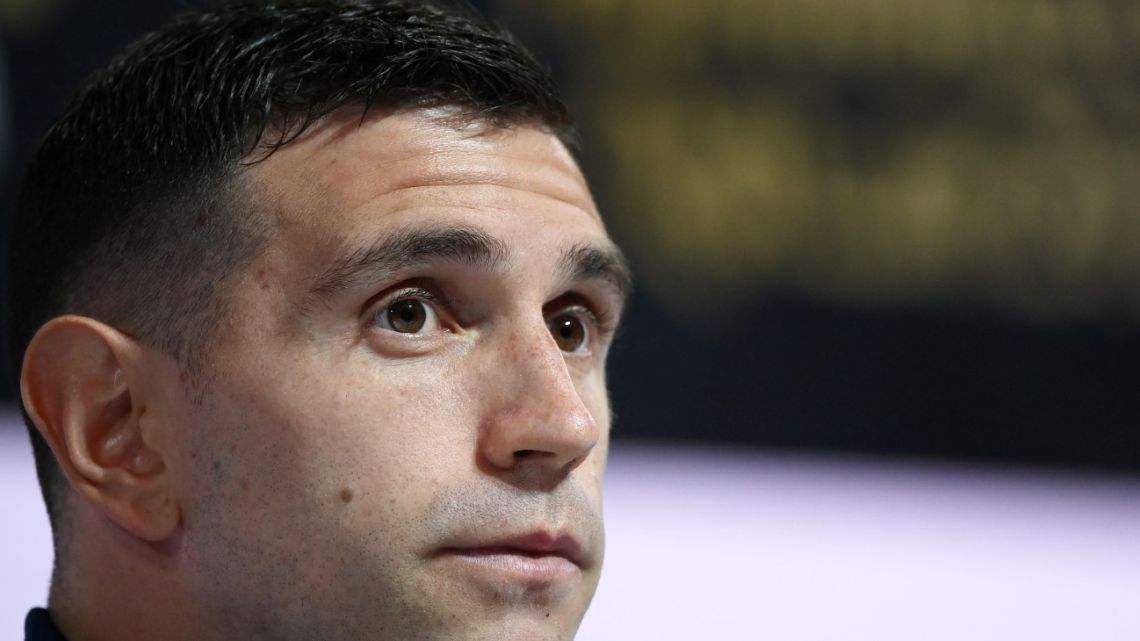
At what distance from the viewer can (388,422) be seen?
1.47 meters

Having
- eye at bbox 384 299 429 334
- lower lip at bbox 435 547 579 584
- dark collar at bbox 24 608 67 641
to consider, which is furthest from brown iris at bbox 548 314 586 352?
dark collar at bbox 24 608 67 641

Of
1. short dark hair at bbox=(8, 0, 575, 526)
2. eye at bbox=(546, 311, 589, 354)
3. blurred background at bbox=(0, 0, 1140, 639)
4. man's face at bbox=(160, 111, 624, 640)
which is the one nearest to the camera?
man's face at bbox=(160, 111, 624, 640)

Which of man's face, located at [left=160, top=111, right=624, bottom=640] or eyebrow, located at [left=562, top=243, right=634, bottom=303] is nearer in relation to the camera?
man's face, located at [left=160, top=111, right=624, bottom=640]

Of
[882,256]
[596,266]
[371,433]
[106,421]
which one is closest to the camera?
[371,433]

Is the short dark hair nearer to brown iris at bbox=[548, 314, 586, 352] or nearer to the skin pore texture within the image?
the skin pore texture

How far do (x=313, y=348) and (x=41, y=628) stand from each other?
0.51m

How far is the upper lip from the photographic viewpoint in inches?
57.4

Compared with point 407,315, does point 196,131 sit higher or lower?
higher

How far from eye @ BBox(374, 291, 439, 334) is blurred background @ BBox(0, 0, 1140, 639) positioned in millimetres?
1311

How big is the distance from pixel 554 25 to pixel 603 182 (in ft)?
1.18

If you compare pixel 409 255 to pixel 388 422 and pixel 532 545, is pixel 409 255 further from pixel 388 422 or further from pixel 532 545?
pixel 532 545

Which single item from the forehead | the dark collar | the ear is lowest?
the dark collar

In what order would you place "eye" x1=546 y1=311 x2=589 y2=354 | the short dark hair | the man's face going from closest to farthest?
the man's face < the short dark hair < "eye" x1=546 y1=311 x2=589 y2=354

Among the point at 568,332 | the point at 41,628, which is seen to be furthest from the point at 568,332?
the point at 41,628
